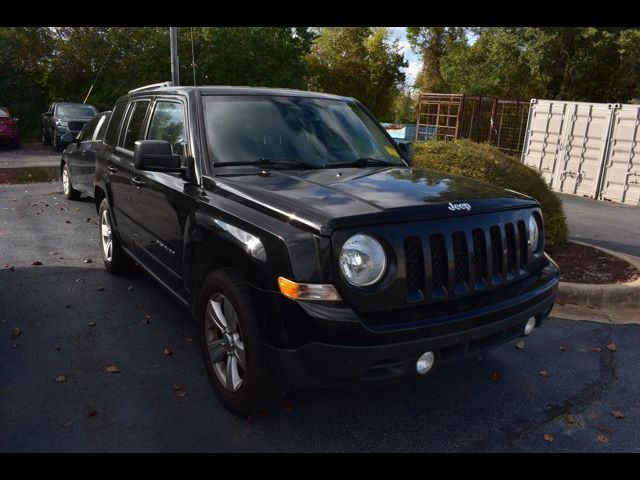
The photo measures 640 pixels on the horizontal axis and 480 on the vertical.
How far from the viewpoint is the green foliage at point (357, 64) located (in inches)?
1526

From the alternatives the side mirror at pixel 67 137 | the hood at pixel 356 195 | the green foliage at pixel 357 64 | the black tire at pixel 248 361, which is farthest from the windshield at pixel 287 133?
the green foliage at pixel 357 64

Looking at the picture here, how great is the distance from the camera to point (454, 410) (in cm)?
333

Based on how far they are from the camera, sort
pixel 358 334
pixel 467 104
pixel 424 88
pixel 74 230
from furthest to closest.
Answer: pixel 424 88, pixel 467 104, pixel 74 230, pixel 358 334

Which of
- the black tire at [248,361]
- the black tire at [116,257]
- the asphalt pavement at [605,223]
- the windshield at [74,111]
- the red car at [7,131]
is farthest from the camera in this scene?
the windshield at [74,111]

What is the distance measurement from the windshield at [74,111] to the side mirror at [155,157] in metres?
17.7

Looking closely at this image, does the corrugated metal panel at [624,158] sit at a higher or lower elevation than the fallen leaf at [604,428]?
higher

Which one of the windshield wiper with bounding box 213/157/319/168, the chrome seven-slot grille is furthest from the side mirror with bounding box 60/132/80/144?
the chrome seven-slot grille

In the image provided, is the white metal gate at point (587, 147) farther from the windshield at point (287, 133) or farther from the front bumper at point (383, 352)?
the front bumper at point (383, 352)

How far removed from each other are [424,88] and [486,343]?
39.4m

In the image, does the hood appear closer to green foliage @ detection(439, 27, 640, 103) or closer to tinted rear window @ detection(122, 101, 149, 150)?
tinted rear window @ detection(122, 101, 149, 150)

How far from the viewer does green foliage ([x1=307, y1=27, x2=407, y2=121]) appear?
38750 millimetres

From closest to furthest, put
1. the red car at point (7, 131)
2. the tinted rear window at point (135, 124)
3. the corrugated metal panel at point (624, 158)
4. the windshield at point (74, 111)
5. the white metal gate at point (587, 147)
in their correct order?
the tinted rear window at point (135, 124) < the corrugated metal panel at point (624, 158) < the white metal gate at point (587, 147) < the red car at point (7, 131) < the windshield at point (74, 111)

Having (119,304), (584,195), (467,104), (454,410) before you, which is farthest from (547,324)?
(467,104)
